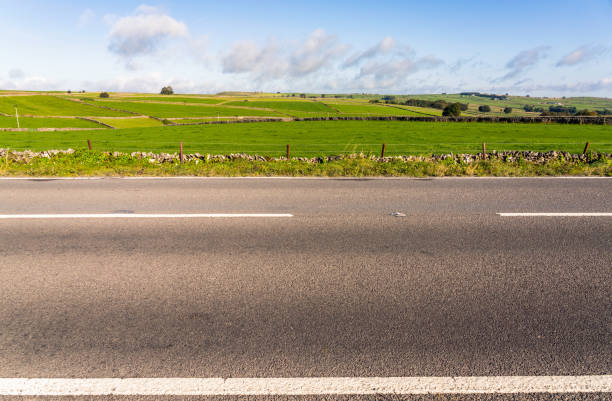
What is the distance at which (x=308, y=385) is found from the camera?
2887 millimetres

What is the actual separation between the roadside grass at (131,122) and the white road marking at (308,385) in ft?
211

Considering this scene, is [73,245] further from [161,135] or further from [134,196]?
[161,135]

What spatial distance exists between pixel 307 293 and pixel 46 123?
69.1 meters

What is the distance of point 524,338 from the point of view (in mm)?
3455

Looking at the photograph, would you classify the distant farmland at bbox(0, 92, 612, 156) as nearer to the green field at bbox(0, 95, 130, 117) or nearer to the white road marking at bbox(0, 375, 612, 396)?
the green field at bbox(0, 95, 130, 117)

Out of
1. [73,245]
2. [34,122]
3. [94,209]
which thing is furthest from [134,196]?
[34,122]

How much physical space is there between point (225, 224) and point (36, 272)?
110 inches

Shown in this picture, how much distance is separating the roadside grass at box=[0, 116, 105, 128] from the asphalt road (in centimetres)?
5883

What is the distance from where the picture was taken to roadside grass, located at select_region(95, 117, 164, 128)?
62.5 m

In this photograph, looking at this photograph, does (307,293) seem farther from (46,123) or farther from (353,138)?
(46,123)

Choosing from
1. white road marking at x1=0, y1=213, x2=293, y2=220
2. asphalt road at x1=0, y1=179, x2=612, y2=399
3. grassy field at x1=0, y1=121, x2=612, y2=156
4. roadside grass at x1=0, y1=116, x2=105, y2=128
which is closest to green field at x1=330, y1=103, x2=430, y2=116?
grassy field at x1=0, y1=121, x2=612, y2=156

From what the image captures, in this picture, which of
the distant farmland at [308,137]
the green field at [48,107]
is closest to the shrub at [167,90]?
the green field at [48,107]

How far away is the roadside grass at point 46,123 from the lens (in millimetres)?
56312

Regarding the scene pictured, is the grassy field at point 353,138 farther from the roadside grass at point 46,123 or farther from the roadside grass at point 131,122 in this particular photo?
the roadside grass at point 131,122
